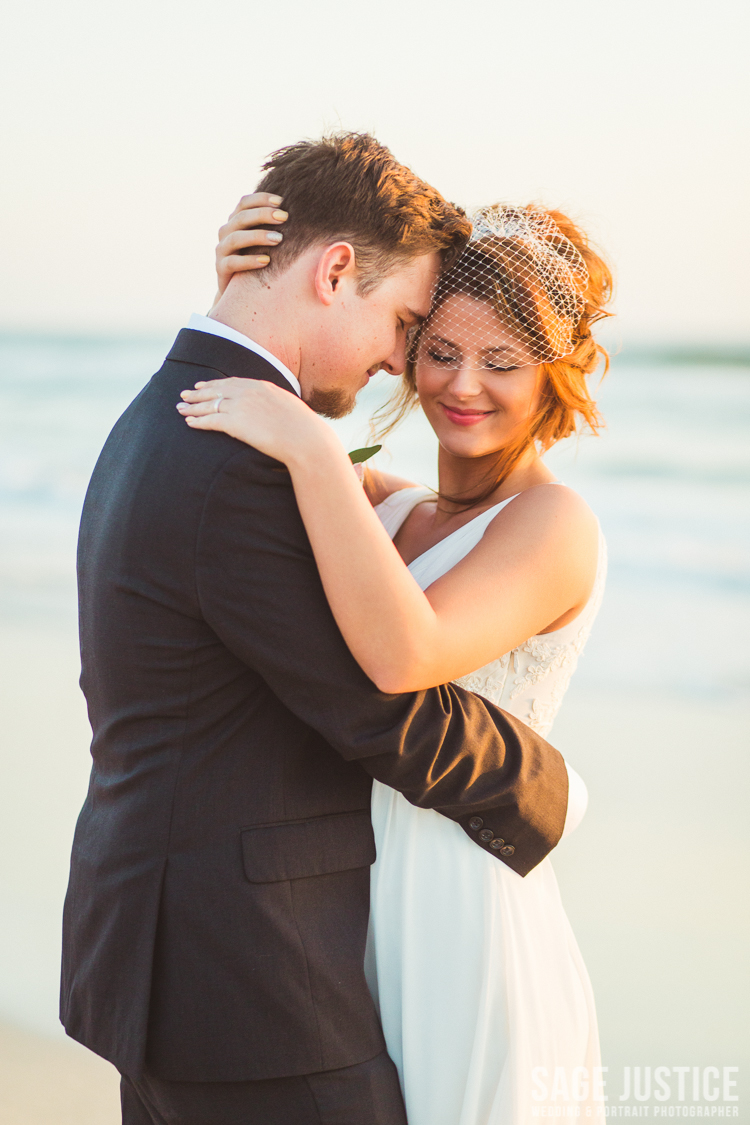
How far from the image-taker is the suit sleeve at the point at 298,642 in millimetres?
1479

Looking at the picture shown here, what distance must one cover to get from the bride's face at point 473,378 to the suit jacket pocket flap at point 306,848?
1.03 metres

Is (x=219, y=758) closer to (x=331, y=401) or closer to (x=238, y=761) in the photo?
(x=238, y=761)

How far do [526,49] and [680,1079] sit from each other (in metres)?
10.2

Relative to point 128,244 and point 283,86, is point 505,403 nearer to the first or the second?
point 283,86

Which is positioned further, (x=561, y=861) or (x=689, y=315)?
(x=689, y=315)

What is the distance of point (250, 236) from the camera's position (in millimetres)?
1769

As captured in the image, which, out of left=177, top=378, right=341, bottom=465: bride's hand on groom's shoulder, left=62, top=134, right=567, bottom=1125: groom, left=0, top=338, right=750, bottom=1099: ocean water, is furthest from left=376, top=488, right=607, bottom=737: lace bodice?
left=0, top=338, right=750, bottom=1099: ocean water

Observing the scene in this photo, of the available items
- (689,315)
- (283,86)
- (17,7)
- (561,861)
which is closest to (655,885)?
(561,861)

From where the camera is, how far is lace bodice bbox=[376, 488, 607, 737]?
2.14m

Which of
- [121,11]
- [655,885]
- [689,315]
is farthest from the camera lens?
[689,315]

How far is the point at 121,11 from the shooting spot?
10.4 m

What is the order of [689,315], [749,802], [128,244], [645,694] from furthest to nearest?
[128,244] → [689,315] → [645,694] → [749,802]

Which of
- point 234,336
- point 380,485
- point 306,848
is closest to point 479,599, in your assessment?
point 306,848

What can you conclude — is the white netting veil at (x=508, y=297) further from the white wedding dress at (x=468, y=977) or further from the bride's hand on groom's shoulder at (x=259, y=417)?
→ the white wedding dress at (x=468, y=977)
